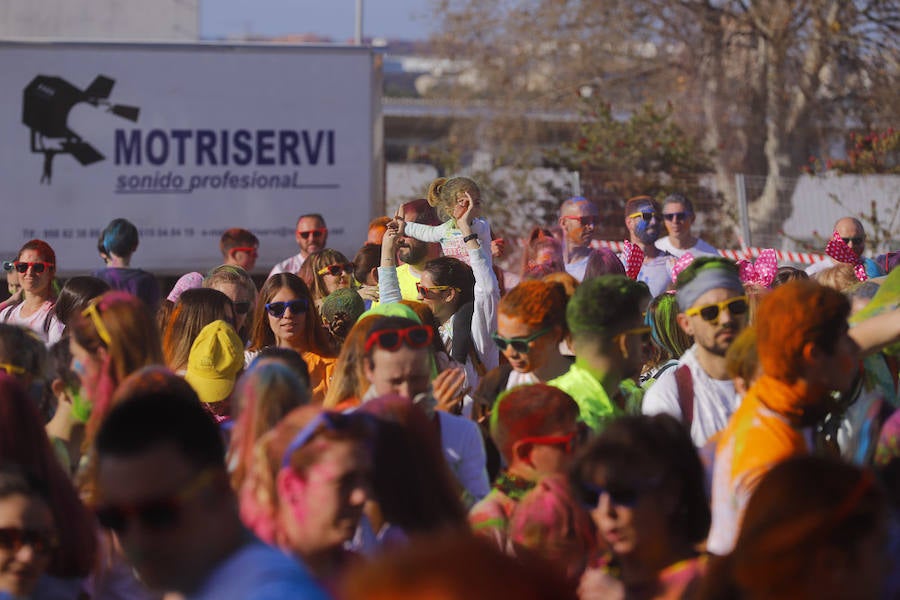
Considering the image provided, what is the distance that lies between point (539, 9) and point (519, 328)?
18086 mm

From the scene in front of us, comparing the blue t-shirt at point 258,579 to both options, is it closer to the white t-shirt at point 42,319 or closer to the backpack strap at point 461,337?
the backpack strap at point 461,337

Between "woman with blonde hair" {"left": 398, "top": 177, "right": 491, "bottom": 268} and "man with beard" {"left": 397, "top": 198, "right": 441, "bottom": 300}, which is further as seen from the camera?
"man with beard" {"left": 397, "top": 198, "right": 441, "bottom": 300}

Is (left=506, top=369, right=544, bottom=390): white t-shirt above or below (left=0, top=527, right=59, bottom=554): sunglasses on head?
above

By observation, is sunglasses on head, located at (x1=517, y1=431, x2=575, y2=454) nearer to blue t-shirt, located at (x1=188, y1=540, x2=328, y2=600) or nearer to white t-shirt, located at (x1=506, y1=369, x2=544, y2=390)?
white t-shirt, located at (x1=506, y1=369, x2=544, y2=390)

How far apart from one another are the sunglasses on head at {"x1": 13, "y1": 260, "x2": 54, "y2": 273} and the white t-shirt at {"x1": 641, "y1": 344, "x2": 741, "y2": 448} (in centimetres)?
455

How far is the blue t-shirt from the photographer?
7.55 ft

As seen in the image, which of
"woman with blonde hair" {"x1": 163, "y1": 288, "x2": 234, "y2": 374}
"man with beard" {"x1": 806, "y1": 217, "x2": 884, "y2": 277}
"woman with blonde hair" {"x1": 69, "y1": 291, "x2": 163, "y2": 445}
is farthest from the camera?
"man with beard" {"x1": 806, "y1": 217, "x2": 884, "y2": 277}

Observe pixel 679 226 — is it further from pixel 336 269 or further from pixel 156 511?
pixel 156 511

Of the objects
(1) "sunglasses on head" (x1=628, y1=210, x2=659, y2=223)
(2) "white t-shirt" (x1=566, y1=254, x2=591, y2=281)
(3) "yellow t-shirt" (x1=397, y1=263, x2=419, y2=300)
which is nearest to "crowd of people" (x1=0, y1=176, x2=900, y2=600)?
(3) "yellow t-shirt" (x1=397, y1=263, x2=419, y2=300)

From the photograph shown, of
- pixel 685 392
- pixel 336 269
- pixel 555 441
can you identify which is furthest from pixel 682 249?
pixel 555 441

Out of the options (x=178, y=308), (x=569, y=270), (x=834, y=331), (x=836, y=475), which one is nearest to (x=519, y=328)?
(x=834, y=331)

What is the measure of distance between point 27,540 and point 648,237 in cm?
642

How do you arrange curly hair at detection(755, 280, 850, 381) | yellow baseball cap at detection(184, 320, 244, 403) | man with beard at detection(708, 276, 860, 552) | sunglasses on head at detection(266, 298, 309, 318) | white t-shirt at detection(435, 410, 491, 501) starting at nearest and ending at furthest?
man with beard at detection(708, 276, 860, 552) → curly hair at detection(755, 280, 850, 381) → white t-shirt at detection(435, 410, 491, 501) → yellow baseball cap at detection(184, 320, 244, 403) → sunglasses on head at detection(266, 298, 309, 318)

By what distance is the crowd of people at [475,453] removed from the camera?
7.84 feet
